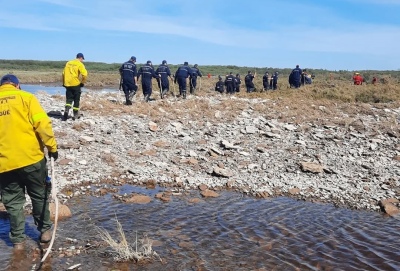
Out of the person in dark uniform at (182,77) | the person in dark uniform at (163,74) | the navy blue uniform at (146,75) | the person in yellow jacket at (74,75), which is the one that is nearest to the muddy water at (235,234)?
the person in yellow jacket at (74,75)

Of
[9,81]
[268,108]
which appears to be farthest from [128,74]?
[9,81]

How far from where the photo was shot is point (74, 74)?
11289mm

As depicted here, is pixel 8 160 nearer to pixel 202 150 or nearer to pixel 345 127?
pixel 202 150

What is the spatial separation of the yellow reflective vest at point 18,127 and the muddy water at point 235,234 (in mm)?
1259

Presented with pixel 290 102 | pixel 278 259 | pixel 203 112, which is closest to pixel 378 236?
pixel 278 259

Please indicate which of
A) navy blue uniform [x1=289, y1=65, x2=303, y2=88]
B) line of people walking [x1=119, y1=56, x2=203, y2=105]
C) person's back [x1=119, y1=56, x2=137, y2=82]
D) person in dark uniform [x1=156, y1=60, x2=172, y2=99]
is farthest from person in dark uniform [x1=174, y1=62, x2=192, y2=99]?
navy blue uniform [x1=289, y1=65, x2=303, y2=88]

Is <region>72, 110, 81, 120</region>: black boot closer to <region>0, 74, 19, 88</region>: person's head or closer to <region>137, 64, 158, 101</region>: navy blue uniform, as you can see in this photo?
<region>137, 64, 158, 101</region>: navy blue uniform

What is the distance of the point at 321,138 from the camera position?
39.0 ft

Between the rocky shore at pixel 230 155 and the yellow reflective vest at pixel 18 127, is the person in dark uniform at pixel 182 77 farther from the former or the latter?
the yellow reflective vest at pixel 18 127

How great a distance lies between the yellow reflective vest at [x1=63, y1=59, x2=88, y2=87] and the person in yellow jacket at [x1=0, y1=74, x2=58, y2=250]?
20.9 feet

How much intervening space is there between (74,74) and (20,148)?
22.7ft

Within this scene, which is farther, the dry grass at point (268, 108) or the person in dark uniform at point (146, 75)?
the person in dark uniform at point (146, 75)

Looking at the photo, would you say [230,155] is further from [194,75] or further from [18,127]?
[194,75]

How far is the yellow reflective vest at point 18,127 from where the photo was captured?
4738mm
